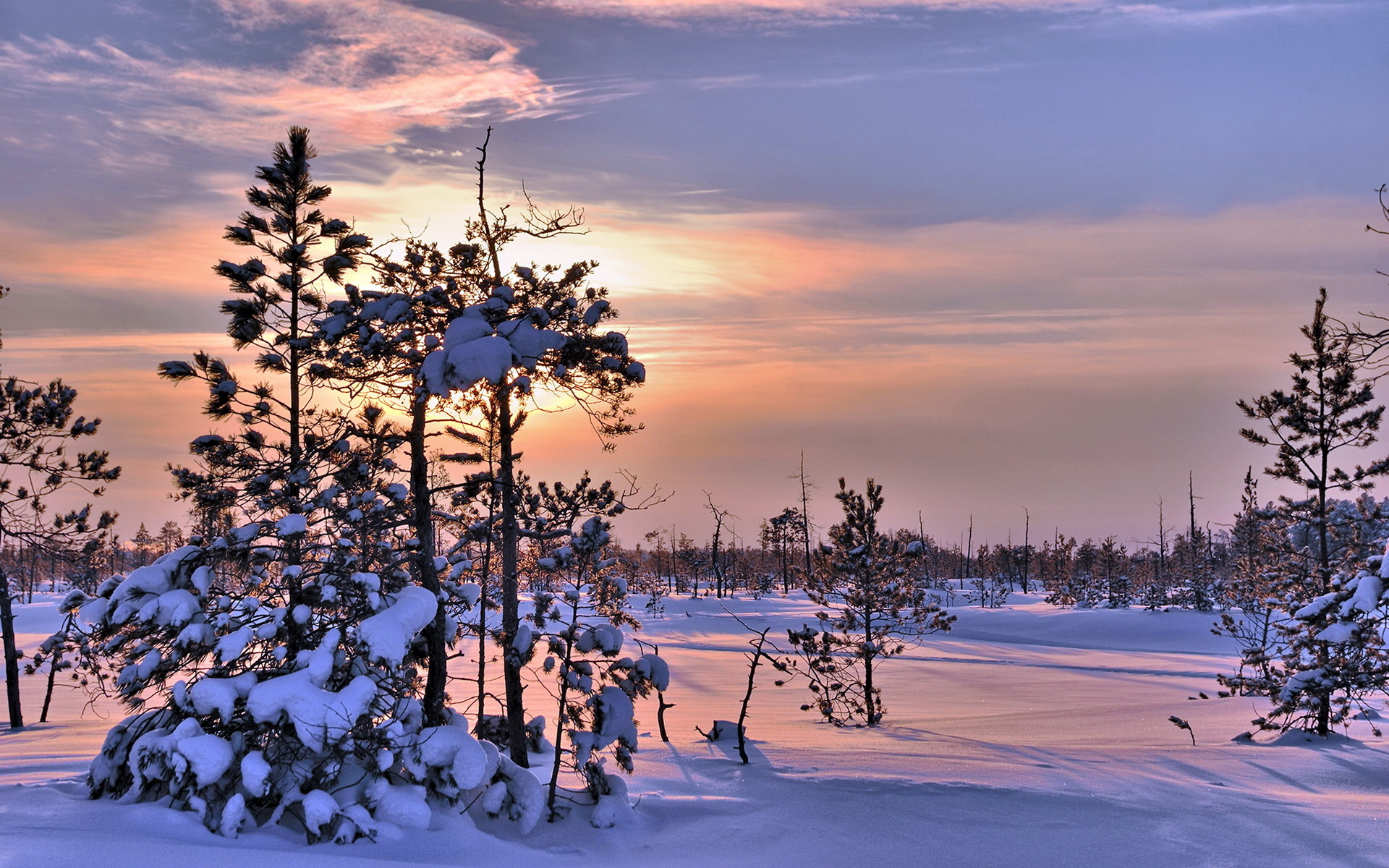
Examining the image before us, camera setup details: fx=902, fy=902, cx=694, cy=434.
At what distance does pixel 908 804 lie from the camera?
36.2 feet

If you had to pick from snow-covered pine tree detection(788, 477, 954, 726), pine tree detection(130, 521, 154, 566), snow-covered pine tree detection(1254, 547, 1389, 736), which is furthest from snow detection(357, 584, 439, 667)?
pine tree detection(130, 521, 154, 566)

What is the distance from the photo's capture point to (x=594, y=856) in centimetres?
959

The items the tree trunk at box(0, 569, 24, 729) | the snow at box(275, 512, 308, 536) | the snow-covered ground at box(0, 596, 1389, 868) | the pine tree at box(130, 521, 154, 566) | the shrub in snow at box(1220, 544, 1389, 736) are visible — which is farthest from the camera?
the pine tree at box(130, 521, 154, 566)

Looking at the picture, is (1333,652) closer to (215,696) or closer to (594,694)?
(594,694)

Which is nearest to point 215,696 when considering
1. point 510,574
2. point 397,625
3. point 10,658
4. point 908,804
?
point 397,625

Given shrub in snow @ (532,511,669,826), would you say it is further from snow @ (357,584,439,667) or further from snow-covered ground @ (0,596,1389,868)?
snow @ (357,584,439,667)

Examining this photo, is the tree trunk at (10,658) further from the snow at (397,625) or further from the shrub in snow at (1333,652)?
the shrub in snow at (1333,652)

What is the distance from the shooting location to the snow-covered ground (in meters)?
8.13

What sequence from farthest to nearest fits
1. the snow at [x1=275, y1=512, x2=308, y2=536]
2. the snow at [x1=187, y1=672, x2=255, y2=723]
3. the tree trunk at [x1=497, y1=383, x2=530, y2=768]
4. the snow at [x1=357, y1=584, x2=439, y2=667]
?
1. the tree trunk at [x1=497, y1=383, x2=530, y2=768]
2. the snow at [x1=275, y1=512, x2=308, y2=536]
3. the snow at [x1=357, y1=584, x2=439, y2=667]
4. the snow at [x1=187, y1=672, x2=255, y2=723]

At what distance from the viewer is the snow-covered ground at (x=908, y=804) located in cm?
813

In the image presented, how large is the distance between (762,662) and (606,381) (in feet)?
96.0

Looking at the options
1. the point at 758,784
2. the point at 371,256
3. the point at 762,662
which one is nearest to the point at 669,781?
the point at 758,784

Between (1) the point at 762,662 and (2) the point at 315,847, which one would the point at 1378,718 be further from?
(2) the point at 315,847

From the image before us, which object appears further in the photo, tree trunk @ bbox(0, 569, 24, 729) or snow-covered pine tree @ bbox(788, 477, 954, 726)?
snow-covered pine tree @ bbox(788, 477, 954, 726)
